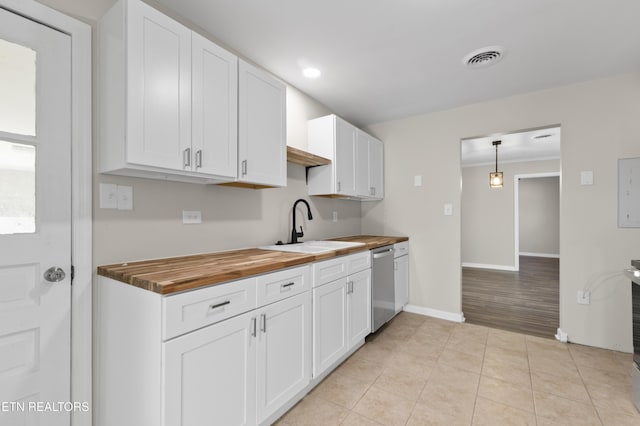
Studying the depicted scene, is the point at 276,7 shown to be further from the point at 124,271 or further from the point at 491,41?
the point at 124,271

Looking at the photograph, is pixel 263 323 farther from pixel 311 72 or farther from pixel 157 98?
pixel 311 72

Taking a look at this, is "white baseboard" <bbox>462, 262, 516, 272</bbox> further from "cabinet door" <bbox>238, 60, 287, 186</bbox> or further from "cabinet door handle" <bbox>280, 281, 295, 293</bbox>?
"cabinet door handle" <bbox>280, 281, 295, 293</bbox>

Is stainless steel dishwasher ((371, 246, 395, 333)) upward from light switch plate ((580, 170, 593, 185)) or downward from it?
downward

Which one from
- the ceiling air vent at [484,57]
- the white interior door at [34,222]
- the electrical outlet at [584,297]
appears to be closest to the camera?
the white interior door at [34,222]

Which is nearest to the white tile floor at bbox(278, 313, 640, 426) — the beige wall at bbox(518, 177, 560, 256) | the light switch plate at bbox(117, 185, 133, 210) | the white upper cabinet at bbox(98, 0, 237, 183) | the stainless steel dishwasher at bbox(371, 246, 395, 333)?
the stainless steel dishwasher at bbox(371, 246, 395, 333)

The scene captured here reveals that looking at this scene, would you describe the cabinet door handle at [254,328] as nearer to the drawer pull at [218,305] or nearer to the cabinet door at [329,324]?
the drawer pull at [218,305]

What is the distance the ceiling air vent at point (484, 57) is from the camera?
85.8 inches

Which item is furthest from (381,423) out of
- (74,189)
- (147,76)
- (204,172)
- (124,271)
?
(147,76)

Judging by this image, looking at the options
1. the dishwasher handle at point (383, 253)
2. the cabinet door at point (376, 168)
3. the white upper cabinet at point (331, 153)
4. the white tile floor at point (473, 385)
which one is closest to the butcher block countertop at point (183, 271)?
the white tile floor at point (473, 385)

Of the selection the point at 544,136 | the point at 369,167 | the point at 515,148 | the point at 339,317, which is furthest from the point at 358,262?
the point at 515,148

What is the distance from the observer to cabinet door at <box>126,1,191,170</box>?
1332 mm

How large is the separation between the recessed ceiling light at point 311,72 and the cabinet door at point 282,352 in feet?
6.10

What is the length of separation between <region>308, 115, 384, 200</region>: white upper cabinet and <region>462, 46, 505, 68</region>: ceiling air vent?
1.19 metres

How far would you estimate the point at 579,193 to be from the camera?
2705 mm
